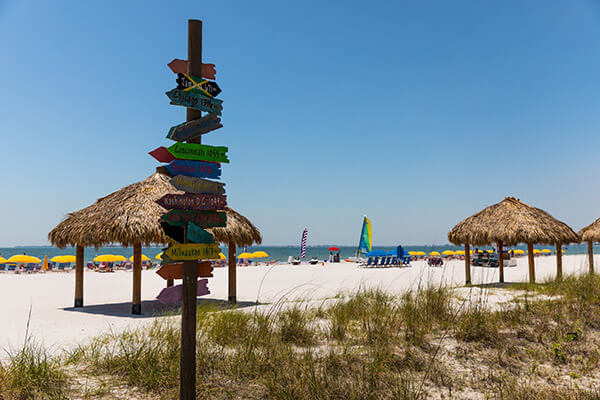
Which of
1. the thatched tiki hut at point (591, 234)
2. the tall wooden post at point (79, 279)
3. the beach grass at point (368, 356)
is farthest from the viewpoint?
the thatched tiki hut at point (591, 234)

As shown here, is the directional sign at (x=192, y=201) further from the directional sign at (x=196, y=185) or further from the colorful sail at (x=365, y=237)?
the colorful sail at (x=365, y=237)

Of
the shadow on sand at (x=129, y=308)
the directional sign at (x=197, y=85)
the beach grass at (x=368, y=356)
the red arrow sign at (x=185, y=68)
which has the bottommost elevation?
the shadow on sand at (x=129, y=308)

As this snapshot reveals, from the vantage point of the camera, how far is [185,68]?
12.0ft

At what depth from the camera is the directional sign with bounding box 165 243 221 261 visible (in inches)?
132

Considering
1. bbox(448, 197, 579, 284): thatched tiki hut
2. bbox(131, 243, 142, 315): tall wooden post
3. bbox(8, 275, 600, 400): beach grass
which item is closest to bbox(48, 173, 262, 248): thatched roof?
bbox(131, 243, 142, 315): tall wooden post

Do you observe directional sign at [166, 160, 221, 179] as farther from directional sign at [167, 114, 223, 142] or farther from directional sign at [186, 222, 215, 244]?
directional sign at [186, 222, 215, 244]

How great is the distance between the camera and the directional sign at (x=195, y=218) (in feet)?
11.1

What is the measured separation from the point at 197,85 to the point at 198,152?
1.99 ft

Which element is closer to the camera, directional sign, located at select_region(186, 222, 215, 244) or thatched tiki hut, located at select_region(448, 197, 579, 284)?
directional sign, located at select_region(186, 222, 215, 244)

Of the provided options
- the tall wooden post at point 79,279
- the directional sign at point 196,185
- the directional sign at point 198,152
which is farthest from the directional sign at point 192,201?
the tall wooden post at point 79,279

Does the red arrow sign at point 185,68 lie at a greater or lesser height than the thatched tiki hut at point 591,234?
greater

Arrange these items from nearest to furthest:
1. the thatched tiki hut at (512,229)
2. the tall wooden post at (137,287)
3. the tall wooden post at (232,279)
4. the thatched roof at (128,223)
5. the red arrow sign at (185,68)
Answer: the red arrow sign at (185,68) → the thatched roof at (128,223) → the tall wooden post at (137,287) → the tall wooden post at (232,279) → the thatched tiki hut at (512,229)

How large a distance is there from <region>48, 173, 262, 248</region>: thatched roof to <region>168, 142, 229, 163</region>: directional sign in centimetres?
532

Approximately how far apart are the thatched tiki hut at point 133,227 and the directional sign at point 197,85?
5670 millimetres
